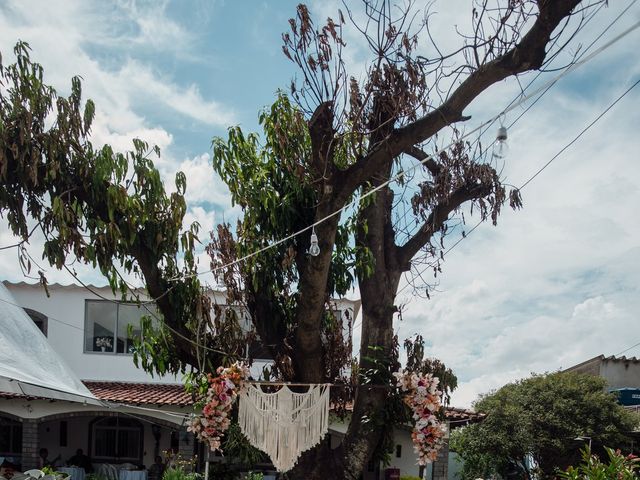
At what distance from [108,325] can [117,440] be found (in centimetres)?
279

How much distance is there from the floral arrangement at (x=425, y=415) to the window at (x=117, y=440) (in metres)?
11.8

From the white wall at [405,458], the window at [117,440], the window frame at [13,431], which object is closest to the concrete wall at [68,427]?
the window at [117,440]

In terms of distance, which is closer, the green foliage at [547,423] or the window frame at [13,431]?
the green foliage at [547,423]

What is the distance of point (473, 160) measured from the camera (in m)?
9.56

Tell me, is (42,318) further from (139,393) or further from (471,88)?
(471,88)

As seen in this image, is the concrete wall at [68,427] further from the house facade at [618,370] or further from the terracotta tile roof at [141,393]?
the house facade at [618,370]

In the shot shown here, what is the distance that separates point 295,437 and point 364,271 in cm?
215

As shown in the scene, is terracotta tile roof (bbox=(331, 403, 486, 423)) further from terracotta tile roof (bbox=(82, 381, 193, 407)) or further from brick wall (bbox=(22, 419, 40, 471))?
brick wall (bbox=(22, 419, 40, 471))

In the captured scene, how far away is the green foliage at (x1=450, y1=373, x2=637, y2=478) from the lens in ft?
61.8

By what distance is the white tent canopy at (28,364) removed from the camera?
796 centimetres

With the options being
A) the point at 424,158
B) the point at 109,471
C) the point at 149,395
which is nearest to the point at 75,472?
the point at 109,471

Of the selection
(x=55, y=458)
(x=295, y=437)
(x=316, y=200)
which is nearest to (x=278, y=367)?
(x=295, y=437)

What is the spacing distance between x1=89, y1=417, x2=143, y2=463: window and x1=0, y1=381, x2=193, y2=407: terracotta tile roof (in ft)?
3.87

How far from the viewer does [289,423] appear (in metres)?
8.83
